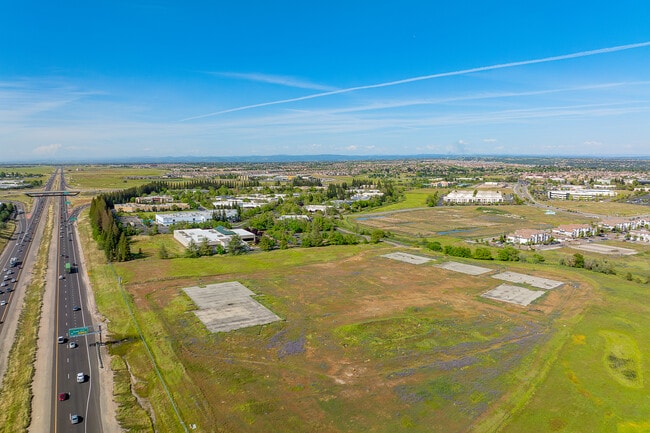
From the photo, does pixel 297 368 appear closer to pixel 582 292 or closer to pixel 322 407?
pixel 322 407

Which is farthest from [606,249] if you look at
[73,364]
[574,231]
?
[73,364]

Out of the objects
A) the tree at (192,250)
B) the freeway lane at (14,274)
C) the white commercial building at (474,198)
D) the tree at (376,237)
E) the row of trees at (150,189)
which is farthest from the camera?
the white commercial building at (474,198)

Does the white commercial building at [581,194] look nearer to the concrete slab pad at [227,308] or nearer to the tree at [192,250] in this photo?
the tree at [192,250]

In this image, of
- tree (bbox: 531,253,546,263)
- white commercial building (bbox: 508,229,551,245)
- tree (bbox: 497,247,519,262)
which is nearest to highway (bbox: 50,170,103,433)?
tree (bbox: 497,247,519,262)

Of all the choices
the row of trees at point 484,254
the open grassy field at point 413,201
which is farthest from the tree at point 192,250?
the open grassy field at point 413,201

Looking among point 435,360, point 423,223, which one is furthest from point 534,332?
point 423,223

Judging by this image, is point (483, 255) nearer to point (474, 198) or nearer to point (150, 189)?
point (474, 198)
